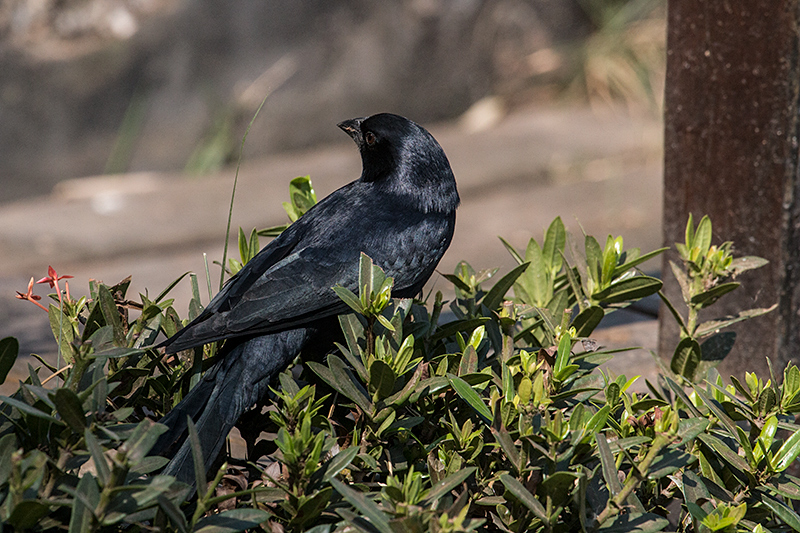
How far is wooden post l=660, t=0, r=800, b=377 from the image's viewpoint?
2.01 m

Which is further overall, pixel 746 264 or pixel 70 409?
pixel 746 264

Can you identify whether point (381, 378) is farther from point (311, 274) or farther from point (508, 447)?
point (311, 274)

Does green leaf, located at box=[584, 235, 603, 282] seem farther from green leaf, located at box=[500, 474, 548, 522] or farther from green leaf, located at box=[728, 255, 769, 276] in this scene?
green leaf, located at box=[500, 474, 548, 522]

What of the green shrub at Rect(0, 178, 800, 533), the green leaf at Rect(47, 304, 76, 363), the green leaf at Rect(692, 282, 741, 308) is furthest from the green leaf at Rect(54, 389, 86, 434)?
the green leaf at Rect(692, 282, 741, 308)

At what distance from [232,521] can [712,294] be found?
3.63 feet

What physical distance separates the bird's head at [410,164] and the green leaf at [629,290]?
1.68 ft

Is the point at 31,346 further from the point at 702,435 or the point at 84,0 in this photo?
the point at 84,0

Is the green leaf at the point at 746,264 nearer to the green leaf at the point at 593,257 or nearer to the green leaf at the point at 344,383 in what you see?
the green leaf at the point at 593,257

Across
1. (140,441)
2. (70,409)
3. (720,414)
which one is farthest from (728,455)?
(70,409)

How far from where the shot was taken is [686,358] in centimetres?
178

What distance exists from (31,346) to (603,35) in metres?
5.67

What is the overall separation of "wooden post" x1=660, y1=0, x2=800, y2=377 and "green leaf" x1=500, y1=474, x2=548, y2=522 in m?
1.17

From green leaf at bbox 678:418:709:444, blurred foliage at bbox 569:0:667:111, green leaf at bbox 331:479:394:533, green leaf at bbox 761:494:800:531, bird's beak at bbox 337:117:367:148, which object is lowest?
green leaf at bbox 761:494:800:531

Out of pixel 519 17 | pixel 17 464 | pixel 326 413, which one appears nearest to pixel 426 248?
pixel 326 413
